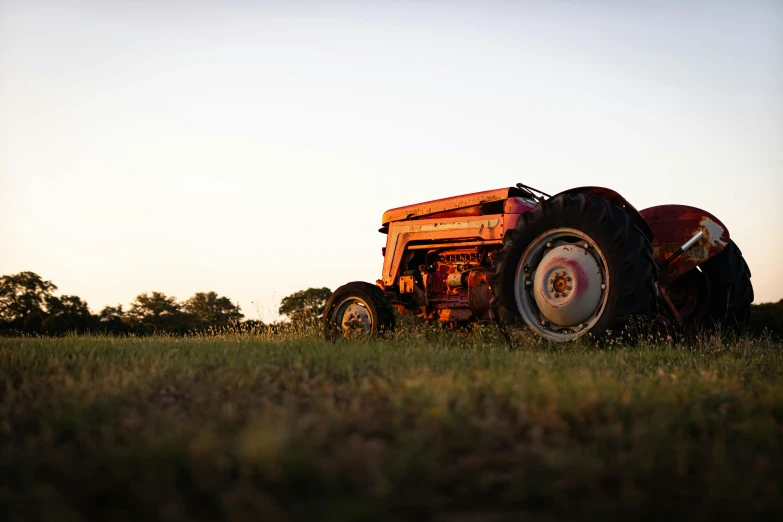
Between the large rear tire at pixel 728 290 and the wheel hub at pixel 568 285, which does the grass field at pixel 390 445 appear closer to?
the wheel hub at pixel 568 285

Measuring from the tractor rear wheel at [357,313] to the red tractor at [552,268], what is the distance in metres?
0.02

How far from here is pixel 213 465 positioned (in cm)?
235

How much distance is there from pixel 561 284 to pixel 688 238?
221 cm

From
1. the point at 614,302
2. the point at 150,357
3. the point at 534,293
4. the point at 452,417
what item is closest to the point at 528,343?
the point at 534,293

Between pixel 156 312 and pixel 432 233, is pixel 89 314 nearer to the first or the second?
pixel 156 312

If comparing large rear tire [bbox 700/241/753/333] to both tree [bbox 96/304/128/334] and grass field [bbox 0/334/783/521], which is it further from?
tree [bbox 96/304/128/334]

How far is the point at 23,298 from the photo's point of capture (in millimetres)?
20234

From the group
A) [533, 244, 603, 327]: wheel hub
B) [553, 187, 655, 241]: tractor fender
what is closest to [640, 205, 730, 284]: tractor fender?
[553, 187, 655, 241]: tractor fender

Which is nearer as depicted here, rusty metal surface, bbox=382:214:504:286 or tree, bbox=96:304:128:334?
rusty metal surface, bbox=382:214:504:286

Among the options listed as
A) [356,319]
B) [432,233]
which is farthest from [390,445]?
[432,233]

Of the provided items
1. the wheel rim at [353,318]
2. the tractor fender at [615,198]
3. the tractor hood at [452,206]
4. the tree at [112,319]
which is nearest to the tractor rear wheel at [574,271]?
the tractor fender at [615,198]

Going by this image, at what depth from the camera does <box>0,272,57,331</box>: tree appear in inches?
778

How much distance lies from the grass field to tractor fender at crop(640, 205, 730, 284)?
352cm

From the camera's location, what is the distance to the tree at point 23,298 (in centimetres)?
1975
